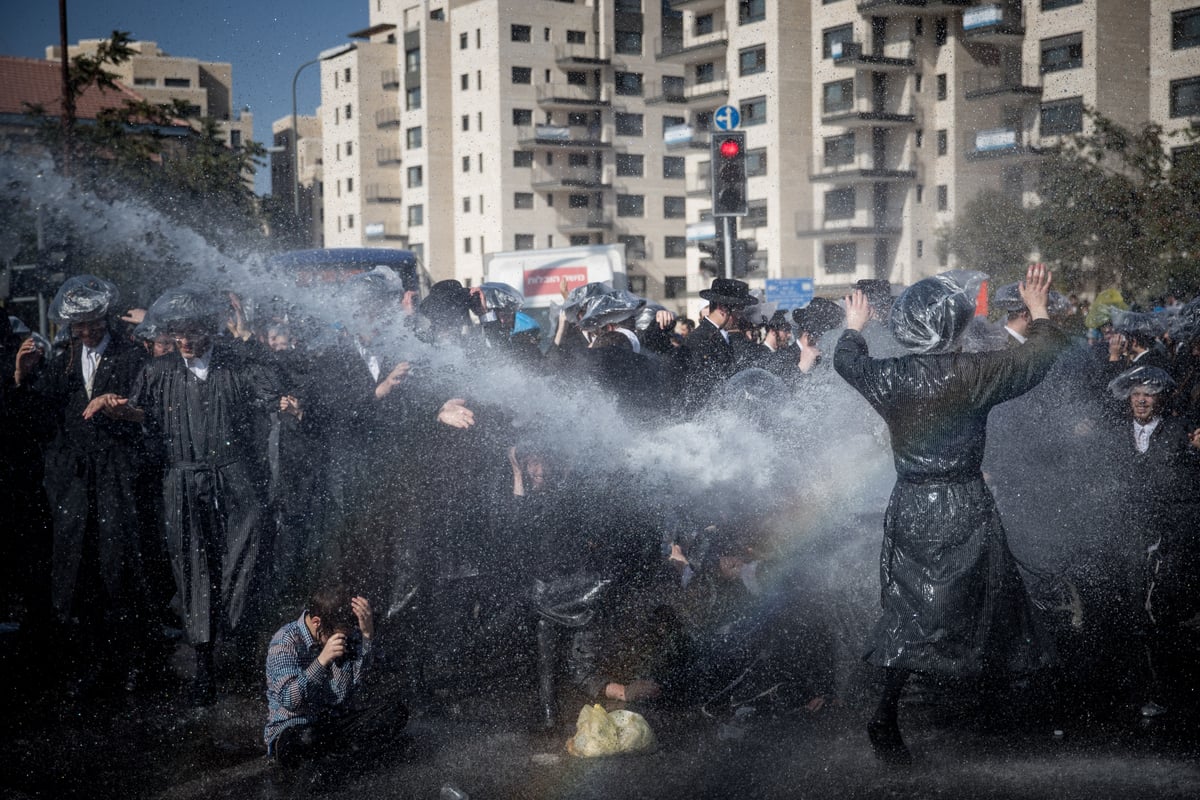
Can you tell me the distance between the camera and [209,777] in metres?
4.86

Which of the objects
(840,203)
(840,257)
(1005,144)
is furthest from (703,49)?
(1005,144)

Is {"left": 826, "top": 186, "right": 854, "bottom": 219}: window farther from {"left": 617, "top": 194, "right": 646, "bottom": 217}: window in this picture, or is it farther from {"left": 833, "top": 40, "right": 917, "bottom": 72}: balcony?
{"left": 617, "top": 194, "right": 646, "bottom": 217}: window

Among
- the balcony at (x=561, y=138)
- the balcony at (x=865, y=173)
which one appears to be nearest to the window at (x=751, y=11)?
the balcony at (x=865, y=173)

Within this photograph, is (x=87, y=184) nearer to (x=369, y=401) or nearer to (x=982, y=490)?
(x=369, y=401)

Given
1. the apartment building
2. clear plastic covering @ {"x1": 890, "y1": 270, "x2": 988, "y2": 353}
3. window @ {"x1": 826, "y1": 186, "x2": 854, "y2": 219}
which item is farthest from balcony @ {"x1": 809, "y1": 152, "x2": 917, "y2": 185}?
the apartment building

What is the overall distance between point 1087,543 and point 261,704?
14.5 feet

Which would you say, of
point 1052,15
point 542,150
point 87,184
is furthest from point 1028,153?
point 542,150

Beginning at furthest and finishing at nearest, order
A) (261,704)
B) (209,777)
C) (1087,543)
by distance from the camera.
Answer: (1087,543) → (261,704) → (209,777)

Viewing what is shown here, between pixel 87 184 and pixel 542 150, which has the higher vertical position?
pixel 542 150

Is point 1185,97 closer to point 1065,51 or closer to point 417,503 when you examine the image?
point 1065,51

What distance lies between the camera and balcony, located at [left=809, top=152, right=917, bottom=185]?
35312mm

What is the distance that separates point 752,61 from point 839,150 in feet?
14.7

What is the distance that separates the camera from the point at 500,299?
889cm

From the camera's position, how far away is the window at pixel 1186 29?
1625 centimetres
